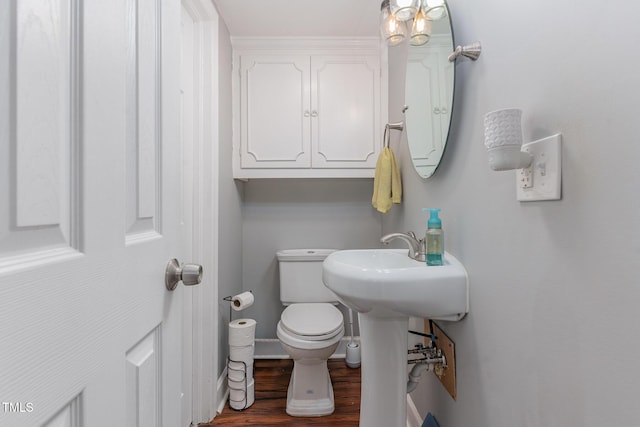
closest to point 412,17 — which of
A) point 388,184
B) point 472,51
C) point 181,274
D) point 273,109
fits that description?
point 472,51

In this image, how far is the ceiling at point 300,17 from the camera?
1.56 meters

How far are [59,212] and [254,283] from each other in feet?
6.02

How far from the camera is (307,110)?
75.0 inches

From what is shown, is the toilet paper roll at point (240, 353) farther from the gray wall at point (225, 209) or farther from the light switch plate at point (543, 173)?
the light switch plate at point (543, 173)

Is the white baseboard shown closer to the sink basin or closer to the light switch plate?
the sink basin

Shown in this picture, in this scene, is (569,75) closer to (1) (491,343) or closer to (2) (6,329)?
(1) (491,343)

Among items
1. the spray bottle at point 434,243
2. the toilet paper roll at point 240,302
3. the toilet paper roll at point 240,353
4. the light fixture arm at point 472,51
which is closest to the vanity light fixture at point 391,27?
the light fixture arm at point 472,51

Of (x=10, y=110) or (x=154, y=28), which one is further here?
(x=154, y=28)

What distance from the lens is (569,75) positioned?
1.67 feet

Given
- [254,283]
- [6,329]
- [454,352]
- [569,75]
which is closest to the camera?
[6,329]

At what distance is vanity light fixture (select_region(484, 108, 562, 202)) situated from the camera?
1.81 feet

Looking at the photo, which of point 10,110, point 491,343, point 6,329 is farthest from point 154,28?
point 491,343

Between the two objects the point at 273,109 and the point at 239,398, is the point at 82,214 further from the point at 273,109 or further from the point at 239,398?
the point at 273,109

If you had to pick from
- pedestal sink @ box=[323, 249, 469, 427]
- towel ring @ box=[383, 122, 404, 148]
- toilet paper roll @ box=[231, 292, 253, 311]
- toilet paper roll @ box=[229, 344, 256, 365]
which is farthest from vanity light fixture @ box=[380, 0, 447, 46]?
toilet paper roll @ box=[229, 344, 256, 365]
